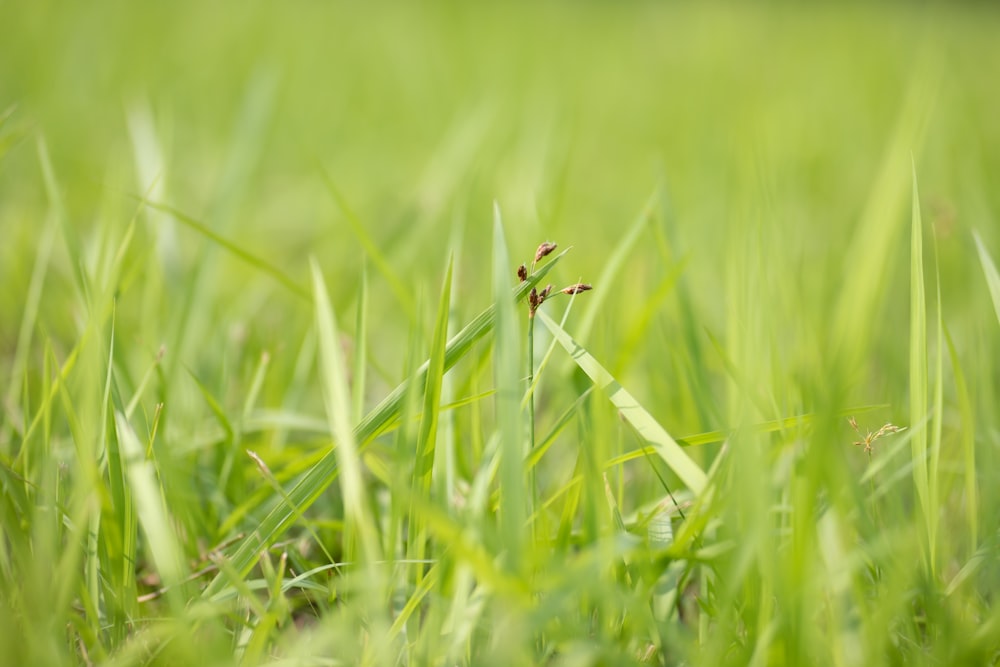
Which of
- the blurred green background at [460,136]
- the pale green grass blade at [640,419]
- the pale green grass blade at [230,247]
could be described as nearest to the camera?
the pale green grass blade at [640,419]

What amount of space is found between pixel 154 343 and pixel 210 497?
29 cm

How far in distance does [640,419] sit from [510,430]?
0.15 m

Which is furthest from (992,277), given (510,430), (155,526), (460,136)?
(460,136)

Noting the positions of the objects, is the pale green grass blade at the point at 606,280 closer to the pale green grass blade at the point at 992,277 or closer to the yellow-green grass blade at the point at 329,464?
the yellow-green grass blade at the point at 329,464

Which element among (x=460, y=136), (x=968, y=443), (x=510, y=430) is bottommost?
(x=968, y=443)

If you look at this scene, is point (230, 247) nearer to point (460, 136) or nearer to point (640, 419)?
point (640, 419)

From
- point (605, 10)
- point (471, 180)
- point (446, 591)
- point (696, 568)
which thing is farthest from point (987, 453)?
point (605, 10)

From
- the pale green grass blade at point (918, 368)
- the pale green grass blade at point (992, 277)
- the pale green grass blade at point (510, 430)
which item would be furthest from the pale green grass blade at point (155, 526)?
the pale green grass blade at point (992, 277)

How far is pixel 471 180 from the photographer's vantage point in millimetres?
1018

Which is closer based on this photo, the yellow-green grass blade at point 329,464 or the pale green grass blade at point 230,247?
the yellow-green grass blade at point 329,464

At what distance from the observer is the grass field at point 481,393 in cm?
46

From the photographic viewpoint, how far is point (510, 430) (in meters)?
0.45

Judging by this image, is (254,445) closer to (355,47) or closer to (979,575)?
(979,575)

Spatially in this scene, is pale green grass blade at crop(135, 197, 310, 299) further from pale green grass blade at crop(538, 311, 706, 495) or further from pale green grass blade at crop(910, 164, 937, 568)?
pale green grass blade at crop(910, 164, 937, 568)
